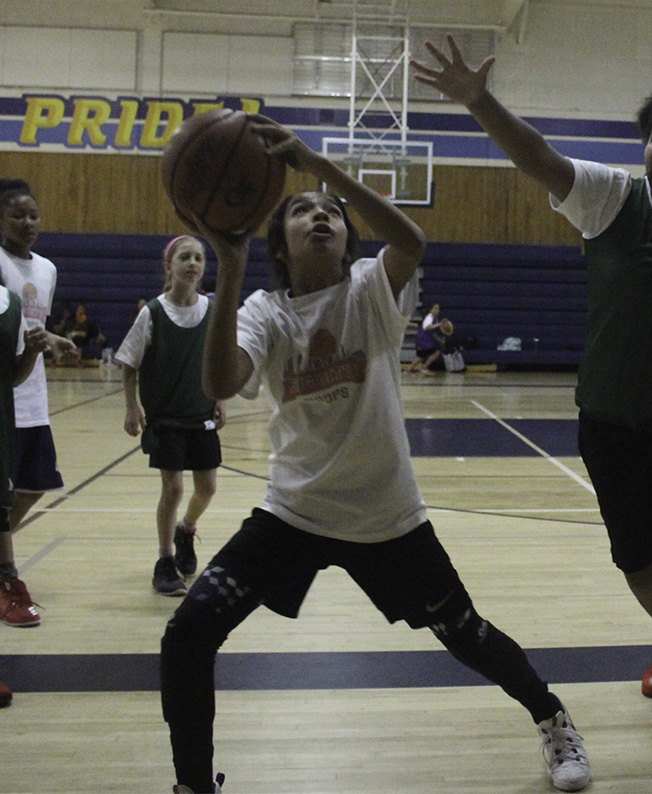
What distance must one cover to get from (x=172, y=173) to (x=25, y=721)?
1561 mm

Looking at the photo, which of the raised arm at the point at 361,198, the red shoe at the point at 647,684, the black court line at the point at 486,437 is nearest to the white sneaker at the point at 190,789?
the raised arm at the point at 361,198

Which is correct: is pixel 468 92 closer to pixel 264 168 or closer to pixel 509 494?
pixel 264 168

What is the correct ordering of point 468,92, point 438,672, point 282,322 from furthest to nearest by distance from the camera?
point 438,672 → point 282,322 → point 468,92

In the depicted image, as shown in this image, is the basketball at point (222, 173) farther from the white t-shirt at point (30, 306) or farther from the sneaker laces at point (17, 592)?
the sneaker laces at point (17, 592)

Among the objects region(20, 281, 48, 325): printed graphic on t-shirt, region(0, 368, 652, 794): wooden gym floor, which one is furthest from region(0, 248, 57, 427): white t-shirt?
region(0, 368, 652, 794): wooden gym floor

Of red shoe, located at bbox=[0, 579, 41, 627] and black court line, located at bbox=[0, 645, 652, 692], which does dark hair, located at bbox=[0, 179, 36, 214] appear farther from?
black court line, located at bbox=[0, 645, 652, 692]

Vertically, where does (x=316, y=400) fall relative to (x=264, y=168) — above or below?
below

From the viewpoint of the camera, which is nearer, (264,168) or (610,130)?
(264,168)

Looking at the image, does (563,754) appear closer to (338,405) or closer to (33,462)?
(338,405)

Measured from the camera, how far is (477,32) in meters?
15.7

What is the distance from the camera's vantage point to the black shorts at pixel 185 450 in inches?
144

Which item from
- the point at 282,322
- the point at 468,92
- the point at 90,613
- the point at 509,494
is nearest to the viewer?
the point at 468,92

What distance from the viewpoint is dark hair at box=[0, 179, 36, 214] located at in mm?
3332

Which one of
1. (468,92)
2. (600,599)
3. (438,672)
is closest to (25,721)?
(438,672)
